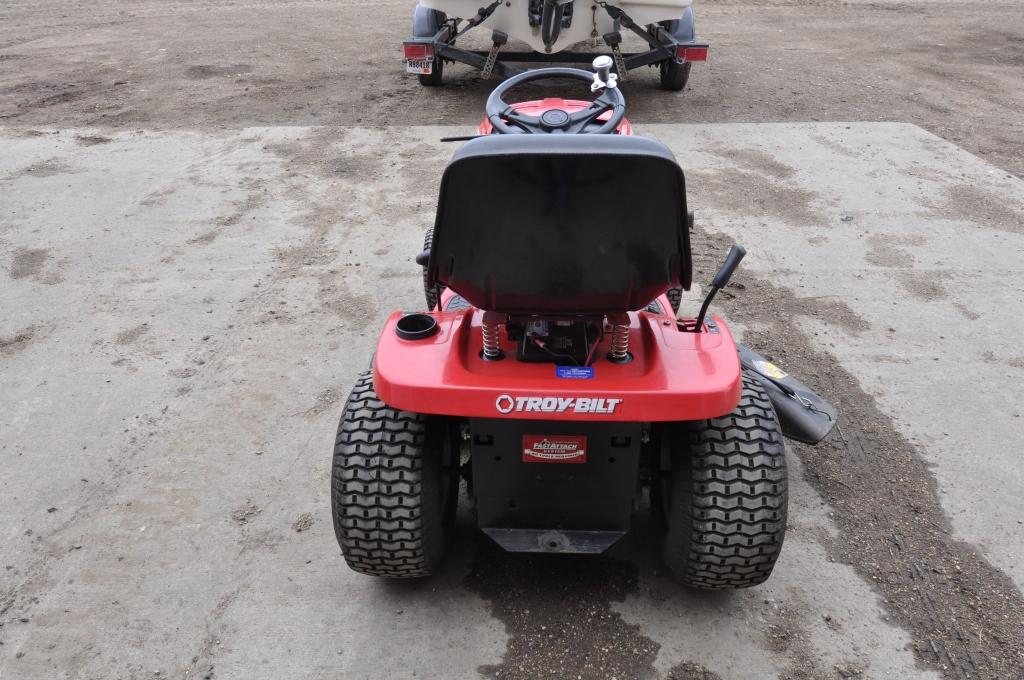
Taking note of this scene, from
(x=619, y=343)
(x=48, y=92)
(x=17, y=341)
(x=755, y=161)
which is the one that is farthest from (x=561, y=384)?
(x=48, y=92)

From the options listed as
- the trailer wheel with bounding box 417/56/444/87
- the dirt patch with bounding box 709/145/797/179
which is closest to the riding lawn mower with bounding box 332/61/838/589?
the dirt patch with bounding box 709/145/797/179

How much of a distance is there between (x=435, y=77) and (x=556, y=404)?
7.31 m

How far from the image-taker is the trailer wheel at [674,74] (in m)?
8.32

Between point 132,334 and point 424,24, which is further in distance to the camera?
point 424,24

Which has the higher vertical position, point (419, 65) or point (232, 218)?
point (419, 65)

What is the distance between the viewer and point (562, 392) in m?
2.13

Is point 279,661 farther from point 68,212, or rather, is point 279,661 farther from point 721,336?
point 68,212

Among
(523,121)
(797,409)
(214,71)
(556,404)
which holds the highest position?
(523,121)

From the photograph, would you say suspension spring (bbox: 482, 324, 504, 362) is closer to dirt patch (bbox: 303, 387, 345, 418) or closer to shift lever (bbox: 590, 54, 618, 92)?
dirt patch (bbox: 303, 387, 345, 418)

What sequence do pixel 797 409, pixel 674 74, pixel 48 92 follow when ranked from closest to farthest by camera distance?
pixel 797 409, pixel 674 74, pixel 48 92

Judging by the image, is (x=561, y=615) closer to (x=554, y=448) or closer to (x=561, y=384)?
(x=554, y=448)

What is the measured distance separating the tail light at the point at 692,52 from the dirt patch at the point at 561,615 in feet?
21.0

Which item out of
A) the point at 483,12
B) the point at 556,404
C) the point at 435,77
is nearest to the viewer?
the point at 556,404

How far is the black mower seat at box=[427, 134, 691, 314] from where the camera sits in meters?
1.93
